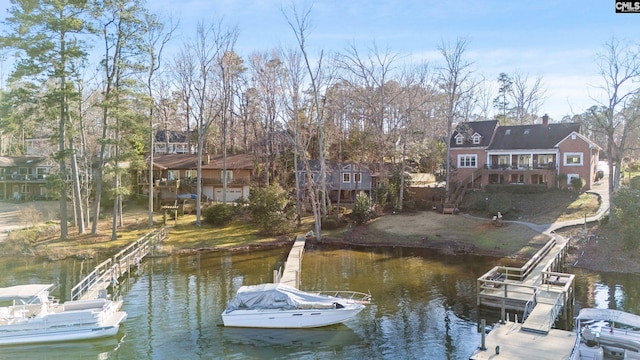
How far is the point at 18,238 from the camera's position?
116 feet

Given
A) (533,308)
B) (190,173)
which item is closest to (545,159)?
(533,308)

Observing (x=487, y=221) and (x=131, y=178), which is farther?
(x=131, y=178)

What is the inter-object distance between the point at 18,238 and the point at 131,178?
63.1ft

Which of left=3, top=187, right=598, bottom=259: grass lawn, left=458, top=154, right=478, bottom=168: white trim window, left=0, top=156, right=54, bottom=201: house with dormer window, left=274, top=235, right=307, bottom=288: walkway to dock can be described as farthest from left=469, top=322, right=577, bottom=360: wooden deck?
left=0, top=156, right=54, bottom=201: house with dormer window

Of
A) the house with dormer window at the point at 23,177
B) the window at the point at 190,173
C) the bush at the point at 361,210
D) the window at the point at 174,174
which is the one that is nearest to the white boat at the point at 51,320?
the bush at the point at 361,210

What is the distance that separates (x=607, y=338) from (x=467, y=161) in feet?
129

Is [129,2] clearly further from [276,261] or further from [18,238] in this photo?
[276,261]

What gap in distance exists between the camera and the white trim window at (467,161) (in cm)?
5467

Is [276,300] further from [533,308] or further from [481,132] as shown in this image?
[481,132]

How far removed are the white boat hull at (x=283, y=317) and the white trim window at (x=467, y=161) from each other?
128 feet

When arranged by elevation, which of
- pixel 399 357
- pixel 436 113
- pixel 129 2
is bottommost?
pixel 399 357

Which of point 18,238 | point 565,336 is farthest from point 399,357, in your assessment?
point 18,238

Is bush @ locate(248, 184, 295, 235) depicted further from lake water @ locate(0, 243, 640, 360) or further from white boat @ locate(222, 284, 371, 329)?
white boat @ locate(222, 284, 371, 329)

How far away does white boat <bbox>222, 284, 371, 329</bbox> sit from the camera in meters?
20.4
